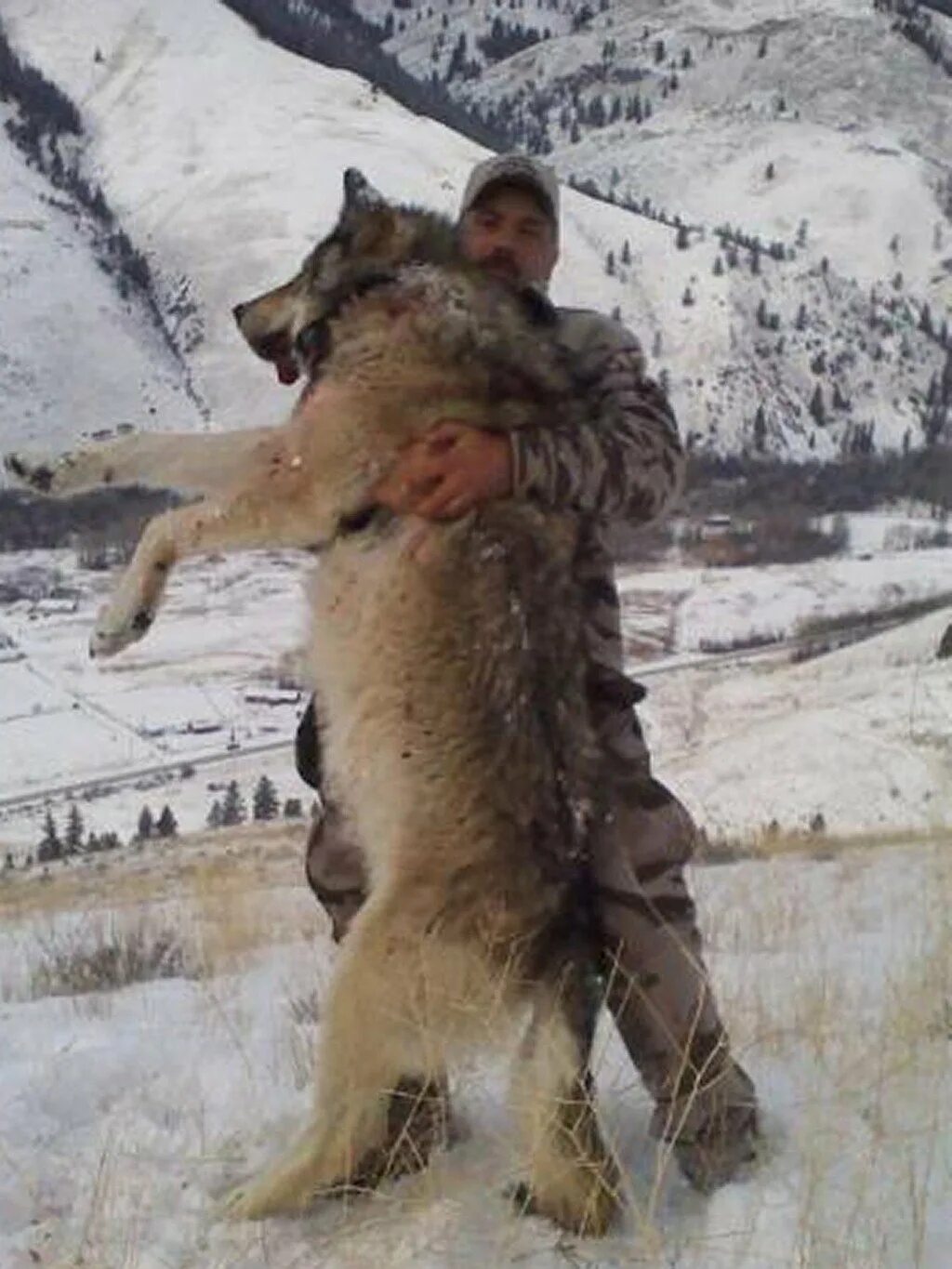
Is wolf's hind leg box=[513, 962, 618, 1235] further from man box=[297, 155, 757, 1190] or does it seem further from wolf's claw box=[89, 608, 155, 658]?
wolf's claw box=[89, 608, 155, 658]

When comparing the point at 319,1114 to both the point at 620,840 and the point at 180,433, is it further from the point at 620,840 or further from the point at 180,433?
the point at 180,433

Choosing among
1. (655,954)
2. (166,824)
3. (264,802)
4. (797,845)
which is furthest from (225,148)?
(655,954)

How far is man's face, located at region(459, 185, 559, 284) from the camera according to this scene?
333cm

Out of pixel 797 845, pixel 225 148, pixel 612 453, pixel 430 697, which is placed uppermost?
pixel 225 148

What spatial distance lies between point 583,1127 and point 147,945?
3.11 m

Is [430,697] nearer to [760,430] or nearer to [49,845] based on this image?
[49,845]

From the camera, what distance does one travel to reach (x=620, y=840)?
3.08m

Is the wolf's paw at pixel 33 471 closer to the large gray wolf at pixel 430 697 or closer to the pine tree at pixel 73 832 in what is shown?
the large gray wolf at pixel 430 697

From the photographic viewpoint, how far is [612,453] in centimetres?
300

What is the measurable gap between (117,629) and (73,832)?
89.0 ft

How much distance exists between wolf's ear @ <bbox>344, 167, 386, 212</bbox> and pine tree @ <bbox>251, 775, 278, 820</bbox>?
24180 mm

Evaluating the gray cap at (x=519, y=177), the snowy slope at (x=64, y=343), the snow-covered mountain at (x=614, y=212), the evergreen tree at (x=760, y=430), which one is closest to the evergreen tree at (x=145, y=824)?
the gray cap at (x=519, y=177)

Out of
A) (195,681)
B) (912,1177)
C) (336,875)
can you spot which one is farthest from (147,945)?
(195,681)

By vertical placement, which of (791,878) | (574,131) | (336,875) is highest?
(574,131)
